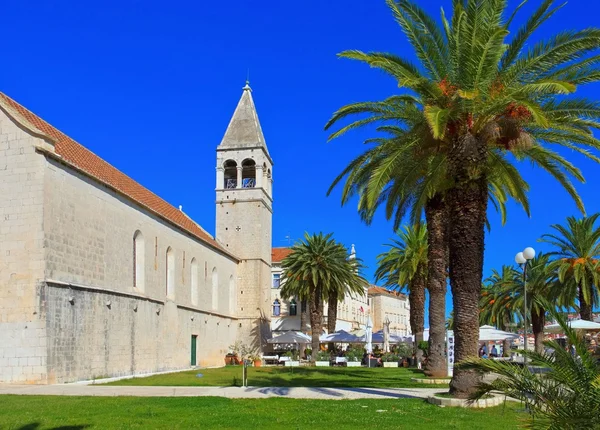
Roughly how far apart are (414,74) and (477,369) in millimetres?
9113

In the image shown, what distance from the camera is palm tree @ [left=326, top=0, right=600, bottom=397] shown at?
14.7 metres

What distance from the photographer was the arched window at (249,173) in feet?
172

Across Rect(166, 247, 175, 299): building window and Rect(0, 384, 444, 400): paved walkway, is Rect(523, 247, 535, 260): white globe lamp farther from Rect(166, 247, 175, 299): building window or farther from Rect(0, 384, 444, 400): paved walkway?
Rect(166, 247, 175, 299): building window

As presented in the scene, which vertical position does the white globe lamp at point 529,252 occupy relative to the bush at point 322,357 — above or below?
above

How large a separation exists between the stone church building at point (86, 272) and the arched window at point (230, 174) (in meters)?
8.72

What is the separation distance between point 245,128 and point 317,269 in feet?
44.5

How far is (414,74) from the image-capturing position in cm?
1598

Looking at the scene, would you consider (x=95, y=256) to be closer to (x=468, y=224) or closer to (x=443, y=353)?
(x=443, y=353)

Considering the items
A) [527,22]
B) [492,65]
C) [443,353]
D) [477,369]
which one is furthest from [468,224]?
[443,353]

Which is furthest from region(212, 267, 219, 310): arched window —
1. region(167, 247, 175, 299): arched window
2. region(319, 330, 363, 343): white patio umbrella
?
region(167, 247, 175, 299): arched window

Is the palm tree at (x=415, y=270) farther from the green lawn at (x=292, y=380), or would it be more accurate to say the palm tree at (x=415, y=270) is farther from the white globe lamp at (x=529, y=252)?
the white globe lamp at (x=529, y=252)

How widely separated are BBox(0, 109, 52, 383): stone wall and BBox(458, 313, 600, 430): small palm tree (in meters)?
18.1

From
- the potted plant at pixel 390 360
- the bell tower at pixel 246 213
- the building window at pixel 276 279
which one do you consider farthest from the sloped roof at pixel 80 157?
the building window at pixel 276 279

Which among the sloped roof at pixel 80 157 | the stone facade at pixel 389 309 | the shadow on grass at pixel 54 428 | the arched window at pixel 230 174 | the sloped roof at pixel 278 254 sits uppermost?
the arched window at pixel 230 174
